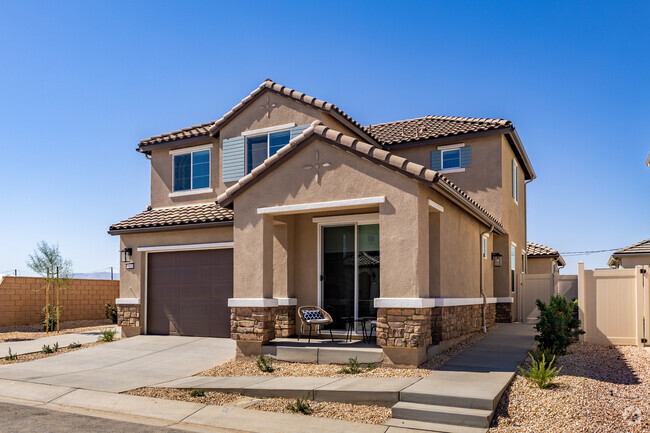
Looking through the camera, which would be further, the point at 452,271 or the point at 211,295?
the point at 211,295

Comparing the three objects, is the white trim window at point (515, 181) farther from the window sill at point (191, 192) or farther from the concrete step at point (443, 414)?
the concrete step at point (443, 414)

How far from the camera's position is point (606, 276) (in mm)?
13180

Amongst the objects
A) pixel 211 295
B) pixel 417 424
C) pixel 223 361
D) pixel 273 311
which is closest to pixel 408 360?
pixel 417 424

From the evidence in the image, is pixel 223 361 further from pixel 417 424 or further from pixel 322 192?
pixel 417 424

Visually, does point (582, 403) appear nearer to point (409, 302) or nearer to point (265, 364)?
point (409, 302)

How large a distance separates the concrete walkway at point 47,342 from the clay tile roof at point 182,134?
20.1 feet

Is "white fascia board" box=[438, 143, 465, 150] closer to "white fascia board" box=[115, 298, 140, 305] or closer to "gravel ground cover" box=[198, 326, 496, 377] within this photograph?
"gravel ground cover" box=[198, 326, 496, 377]

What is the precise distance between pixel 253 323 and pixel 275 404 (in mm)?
3143

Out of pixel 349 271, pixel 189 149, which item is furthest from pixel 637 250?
pixel 189 149

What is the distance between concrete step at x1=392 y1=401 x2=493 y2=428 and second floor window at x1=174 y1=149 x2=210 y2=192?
36.3 ft

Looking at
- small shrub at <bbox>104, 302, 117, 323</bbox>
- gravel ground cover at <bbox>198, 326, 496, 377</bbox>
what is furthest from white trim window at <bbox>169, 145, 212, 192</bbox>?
small shrub at <bbox>104, 302, 117, 323</bbox>

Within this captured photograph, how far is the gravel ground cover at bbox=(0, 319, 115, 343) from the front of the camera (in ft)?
57.7

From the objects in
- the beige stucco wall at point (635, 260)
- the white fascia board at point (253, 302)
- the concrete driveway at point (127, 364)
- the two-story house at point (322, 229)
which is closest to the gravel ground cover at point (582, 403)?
the two-story house at point (322, 229)

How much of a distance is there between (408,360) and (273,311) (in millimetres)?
3335
